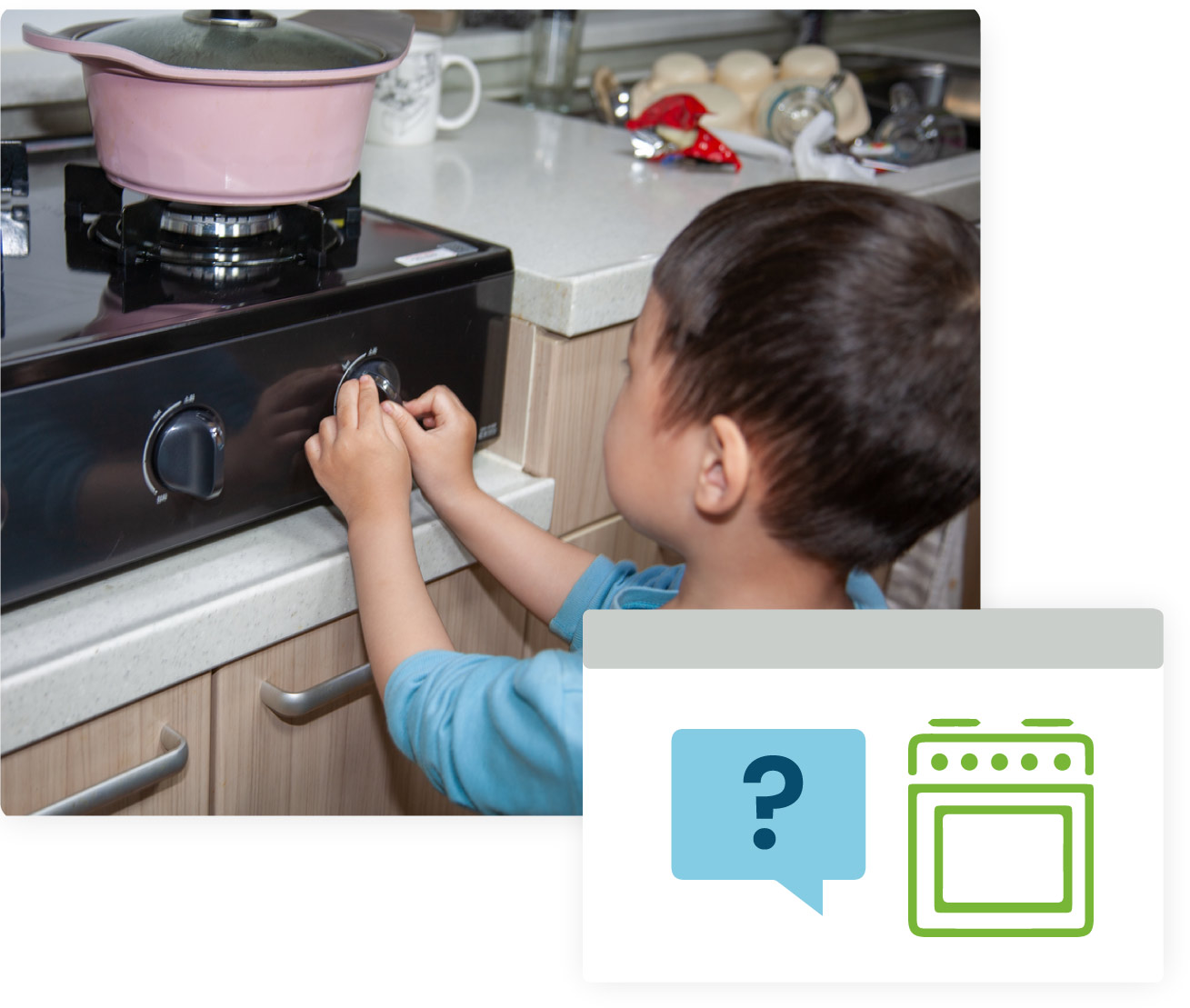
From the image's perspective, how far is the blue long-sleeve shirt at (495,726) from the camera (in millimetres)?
531

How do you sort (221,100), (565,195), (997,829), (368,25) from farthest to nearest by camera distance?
(565,195) < (368,25) < (221,100) < (997,829)

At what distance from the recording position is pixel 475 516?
689mm

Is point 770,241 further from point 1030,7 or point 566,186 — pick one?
point 566,186

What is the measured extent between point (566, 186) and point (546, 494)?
11.0 inches

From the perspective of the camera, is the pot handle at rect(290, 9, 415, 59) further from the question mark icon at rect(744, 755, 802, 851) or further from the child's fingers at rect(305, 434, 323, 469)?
the question mark icon at rect(744, 755, 802, 851)

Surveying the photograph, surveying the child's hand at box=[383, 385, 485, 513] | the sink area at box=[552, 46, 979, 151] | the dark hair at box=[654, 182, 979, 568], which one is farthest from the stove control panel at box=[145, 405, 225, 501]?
the sink area at box=[552, 46, 979, 151]

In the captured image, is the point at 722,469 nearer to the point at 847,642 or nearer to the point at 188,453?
the point at 847,642

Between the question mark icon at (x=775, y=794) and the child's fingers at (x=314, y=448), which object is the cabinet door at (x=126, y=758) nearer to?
the child's fingers at (x=314, y=448)

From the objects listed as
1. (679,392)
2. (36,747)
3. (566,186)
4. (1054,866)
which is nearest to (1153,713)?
(1054,866)

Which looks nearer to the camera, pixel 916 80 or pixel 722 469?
pixel 722 469

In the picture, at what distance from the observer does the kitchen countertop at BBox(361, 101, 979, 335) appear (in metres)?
0.73

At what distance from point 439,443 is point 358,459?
0.19ft

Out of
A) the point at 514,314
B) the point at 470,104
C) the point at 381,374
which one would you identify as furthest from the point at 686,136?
the point at 381,374

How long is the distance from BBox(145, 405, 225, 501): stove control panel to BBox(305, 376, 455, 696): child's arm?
62 millimetres
